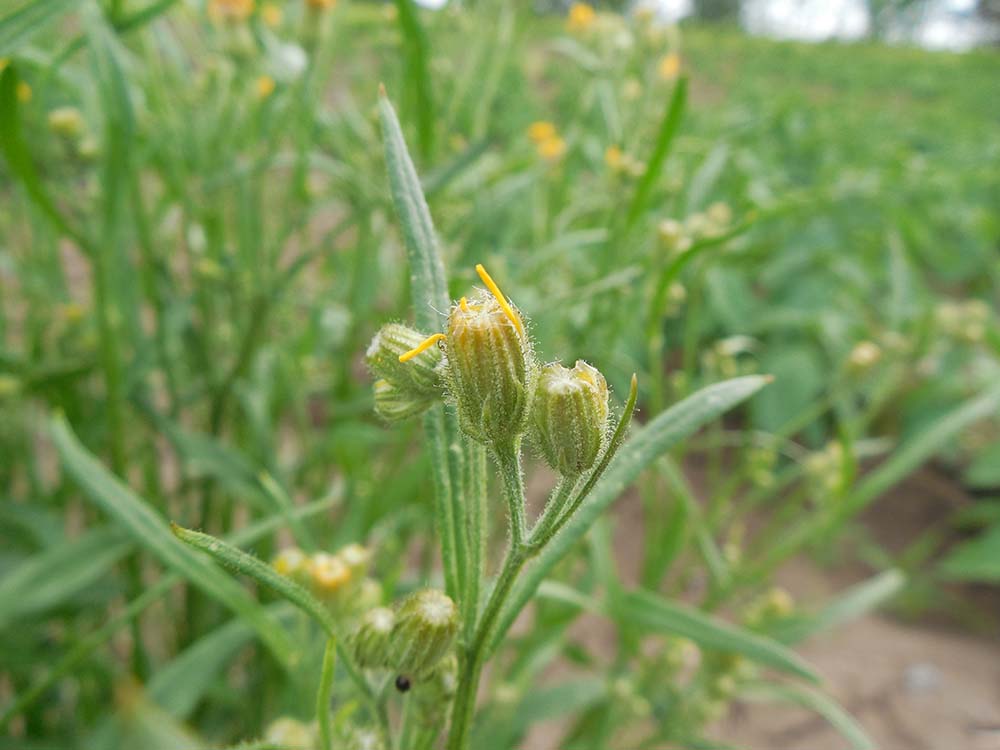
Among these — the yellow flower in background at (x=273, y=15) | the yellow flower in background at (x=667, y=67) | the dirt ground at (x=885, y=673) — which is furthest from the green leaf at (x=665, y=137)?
the dirt ground at (x=885, y=673)

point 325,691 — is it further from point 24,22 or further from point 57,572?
point 57,572

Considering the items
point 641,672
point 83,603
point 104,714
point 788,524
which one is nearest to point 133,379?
point 83,603

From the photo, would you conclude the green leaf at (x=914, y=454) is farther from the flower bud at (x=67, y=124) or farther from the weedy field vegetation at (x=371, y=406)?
the flower bud at (x=67, y=124)

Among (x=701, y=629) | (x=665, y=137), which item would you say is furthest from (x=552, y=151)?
(x=701, y=629)

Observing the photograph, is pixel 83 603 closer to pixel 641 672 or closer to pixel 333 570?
pixel 333 570

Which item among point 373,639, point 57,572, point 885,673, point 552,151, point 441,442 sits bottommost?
point 885,673

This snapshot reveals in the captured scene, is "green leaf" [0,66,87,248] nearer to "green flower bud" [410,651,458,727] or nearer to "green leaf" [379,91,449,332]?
"green leaf" [379,91,449,332]
